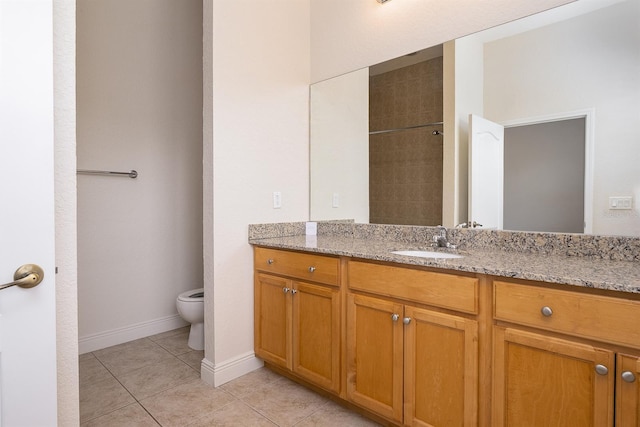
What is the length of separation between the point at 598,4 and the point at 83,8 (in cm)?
309

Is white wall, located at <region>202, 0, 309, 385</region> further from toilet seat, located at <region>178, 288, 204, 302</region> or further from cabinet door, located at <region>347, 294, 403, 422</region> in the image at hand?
cabinet door, located at <region>347, 294, 403, 422</region>

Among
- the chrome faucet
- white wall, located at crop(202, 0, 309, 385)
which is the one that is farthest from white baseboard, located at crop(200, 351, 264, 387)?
the chrome faucet

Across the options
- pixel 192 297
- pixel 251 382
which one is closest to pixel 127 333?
pixel 192 297

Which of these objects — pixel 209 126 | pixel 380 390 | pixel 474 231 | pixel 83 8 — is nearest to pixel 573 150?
pixel 474 231

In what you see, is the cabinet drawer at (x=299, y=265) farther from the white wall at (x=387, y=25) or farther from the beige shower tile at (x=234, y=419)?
the white wall at (x=387, y=25)

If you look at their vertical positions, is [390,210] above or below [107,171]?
below

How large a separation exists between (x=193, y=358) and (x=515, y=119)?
2483 millimetres

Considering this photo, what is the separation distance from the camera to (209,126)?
82.5 inches

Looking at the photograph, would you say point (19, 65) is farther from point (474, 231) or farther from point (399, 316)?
point (474, 231)

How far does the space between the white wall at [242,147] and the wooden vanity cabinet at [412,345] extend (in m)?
0.81

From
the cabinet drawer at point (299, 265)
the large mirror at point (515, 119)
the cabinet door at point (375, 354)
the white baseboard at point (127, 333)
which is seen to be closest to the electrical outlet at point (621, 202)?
the large mirror at point (515, 119)

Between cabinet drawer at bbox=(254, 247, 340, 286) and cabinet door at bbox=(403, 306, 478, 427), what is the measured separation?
0.47 metres

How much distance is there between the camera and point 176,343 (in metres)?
2.73

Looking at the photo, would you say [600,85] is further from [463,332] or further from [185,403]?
[185,403]
